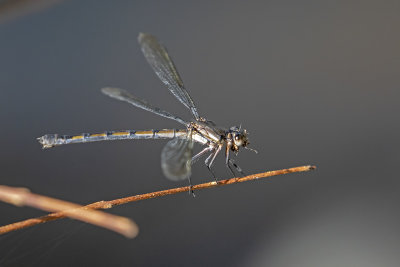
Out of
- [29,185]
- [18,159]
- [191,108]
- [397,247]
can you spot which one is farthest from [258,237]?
[18,159]

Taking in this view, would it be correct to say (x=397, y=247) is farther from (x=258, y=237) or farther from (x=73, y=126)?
(x=73, y=126)

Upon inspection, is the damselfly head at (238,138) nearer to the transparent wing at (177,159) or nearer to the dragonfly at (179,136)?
the dragonfly at (179,136)

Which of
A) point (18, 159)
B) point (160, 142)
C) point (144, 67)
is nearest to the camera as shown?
point (18, 159)

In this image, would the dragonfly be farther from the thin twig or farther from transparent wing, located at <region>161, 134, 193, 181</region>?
the thin twig

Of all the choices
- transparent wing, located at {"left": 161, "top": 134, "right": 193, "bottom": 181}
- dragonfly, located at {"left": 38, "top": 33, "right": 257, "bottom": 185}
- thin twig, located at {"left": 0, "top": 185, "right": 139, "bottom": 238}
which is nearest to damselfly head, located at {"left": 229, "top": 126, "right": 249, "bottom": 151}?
dragonfly, located at {"left": 38, "top": 33, "right": 257, "bottom": 185}

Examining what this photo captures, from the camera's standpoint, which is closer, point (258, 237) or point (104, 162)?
point (258, 237)
